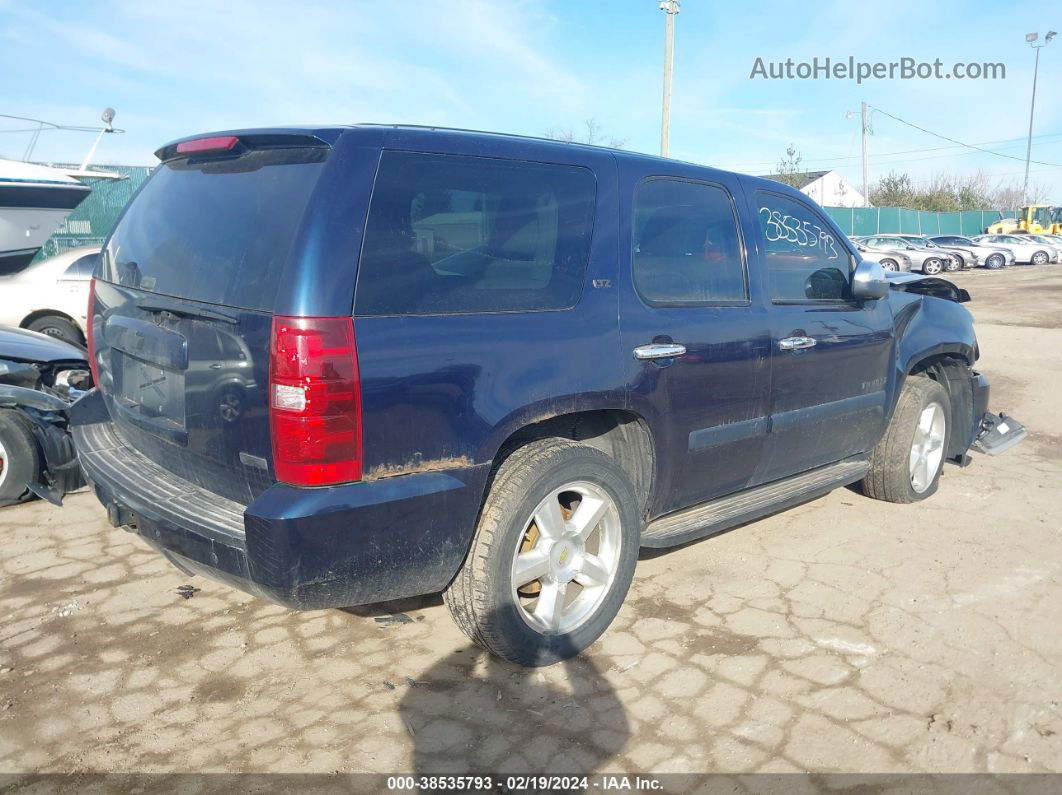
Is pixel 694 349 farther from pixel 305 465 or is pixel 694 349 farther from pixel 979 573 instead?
pixel 979 573

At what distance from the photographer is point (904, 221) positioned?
47.5m

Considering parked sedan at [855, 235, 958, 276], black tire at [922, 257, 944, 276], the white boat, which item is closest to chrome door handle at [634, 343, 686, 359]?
the white boat

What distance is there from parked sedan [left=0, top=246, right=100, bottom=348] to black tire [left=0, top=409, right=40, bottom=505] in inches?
224

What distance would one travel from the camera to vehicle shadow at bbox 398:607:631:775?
8.82 feet

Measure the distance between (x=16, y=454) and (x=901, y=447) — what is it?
5.08 metres

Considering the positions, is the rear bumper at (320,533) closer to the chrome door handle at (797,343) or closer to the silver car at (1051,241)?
the chrome door handle at (797,343)

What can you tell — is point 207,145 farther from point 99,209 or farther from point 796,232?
point 99,209

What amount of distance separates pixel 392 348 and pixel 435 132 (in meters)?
0.83

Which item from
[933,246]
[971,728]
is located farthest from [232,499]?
[933,246]

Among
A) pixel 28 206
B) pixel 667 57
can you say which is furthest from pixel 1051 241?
pixel 28 206

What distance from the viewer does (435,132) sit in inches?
115

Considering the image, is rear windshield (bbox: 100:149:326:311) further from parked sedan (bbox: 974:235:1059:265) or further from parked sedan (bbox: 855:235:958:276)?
parked sedan (bbox: 974:235:1059:265)

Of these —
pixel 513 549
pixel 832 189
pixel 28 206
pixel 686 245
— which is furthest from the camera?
pixel 832 189

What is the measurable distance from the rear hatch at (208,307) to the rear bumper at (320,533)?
0.39 ft
